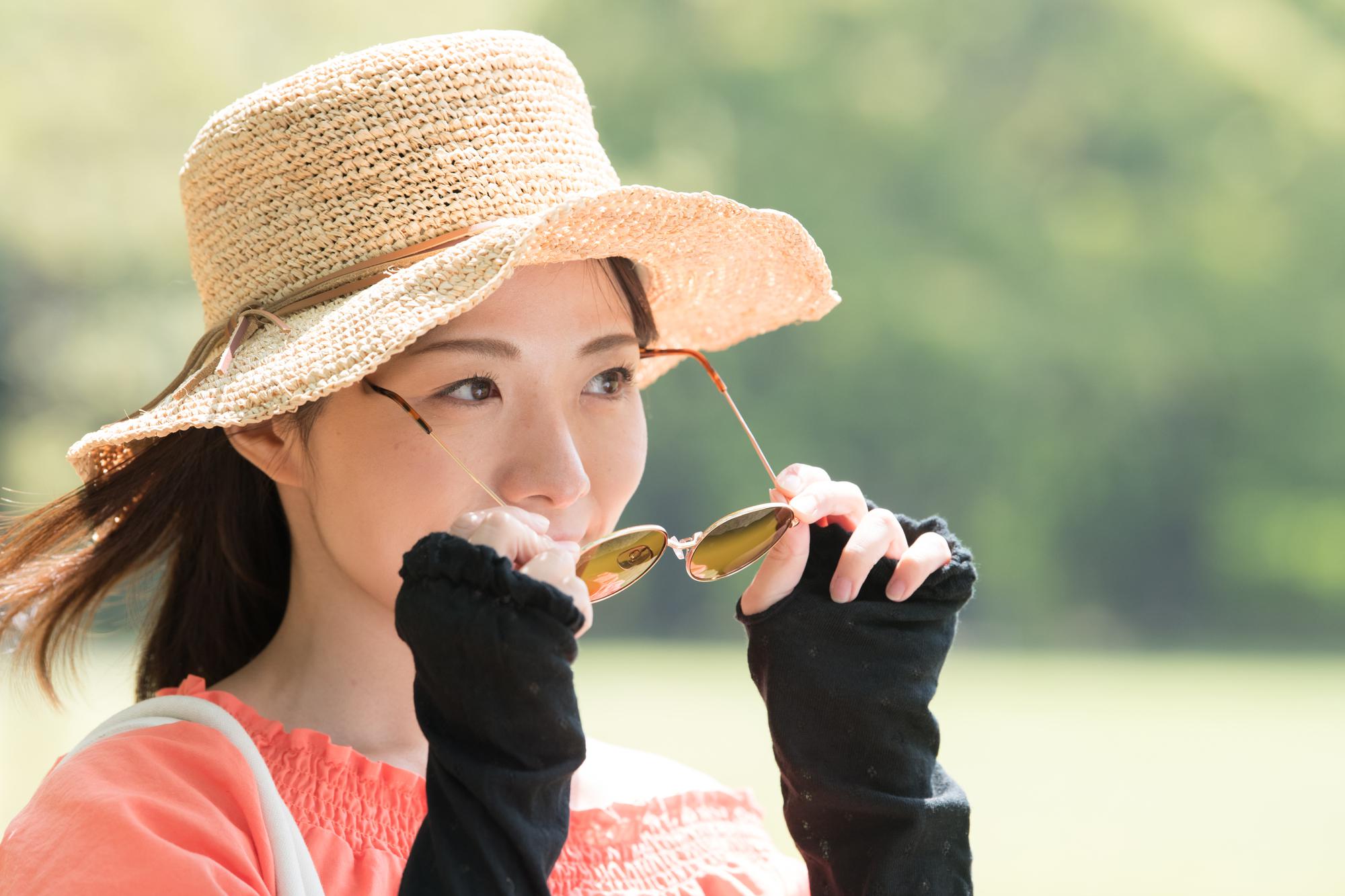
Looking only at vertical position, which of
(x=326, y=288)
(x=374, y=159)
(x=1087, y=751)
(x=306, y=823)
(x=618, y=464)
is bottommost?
(x=1087, y=751)

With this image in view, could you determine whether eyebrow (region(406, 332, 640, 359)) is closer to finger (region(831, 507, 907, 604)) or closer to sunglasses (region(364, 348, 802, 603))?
sunglasses (region(364, 348, 802, 603))

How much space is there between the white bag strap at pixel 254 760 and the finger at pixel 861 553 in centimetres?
65

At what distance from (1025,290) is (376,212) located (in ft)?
45.4

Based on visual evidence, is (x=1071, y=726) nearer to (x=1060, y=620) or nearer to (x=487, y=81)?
(x=1060, y=620)

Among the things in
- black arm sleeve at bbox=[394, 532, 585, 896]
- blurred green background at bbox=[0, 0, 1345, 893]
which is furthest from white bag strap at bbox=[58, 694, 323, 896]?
blurred green background at bbox=[0, 0, 1345, 893]

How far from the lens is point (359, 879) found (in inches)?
56.4

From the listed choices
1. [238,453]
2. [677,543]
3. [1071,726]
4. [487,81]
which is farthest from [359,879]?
[1071,726]

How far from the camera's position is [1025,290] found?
1458 centimetres

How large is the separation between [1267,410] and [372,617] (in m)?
14.7

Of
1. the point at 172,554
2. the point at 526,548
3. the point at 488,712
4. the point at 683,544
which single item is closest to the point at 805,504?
the point at 683,544

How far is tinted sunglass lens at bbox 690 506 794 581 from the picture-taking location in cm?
145

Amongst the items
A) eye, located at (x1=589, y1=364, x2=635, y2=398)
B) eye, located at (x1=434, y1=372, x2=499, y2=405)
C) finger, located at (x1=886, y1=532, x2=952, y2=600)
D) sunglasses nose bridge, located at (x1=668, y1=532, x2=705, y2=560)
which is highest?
eye, located at (x1=589, y1=364, x2=635, y2=398)

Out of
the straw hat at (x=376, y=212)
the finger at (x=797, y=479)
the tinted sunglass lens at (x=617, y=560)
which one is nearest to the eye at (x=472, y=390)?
the straw hat at (x=376, y=212)

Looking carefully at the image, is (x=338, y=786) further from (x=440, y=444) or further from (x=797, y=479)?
(x=797, y=479)
